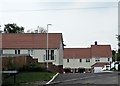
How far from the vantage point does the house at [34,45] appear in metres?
75.1

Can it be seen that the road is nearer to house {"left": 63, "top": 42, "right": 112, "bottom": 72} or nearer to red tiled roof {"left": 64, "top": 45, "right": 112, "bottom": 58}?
house {"left": 63, "top": 42, "right": 112, "bottom": 72}

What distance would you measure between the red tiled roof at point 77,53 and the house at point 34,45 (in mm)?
38077

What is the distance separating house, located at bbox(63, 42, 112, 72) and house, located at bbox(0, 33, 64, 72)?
33.1m

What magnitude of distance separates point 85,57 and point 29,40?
130 feet

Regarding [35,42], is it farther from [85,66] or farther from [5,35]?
[85,66]

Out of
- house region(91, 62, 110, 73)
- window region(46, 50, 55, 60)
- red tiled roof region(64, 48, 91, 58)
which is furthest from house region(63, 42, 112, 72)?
window region(46, 50, 55, 60)

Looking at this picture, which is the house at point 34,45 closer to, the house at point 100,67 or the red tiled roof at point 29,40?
the red tiled roof at point 29,40

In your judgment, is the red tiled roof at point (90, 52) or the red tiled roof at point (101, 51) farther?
the red tiled roof at point (90, 52)

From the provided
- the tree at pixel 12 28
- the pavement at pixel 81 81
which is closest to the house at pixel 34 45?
the tree at pixel 12 28

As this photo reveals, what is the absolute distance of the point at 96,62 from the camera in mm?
112500

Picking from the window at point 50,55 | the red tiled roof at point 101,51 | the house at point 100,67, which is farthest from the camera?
the red tiled roof at point 101,51

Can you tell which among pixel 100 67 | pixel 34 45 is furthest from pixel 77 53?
pixel 34 45

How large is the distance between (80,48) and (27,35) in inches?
1653

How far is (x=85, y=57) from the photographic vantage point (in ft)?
377
